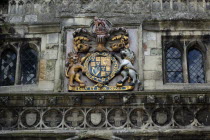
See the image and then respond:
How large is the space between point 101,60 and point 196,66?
239 centimetres

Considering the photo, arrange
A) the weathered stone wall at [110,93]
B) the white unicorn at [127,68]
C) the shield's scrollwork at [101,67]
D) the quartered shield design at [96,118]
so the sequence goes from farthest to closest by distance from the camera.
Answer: the shield's scrollwork at [101,67] < the white unicorn at [127,68] < the quartered shield design at [96,118] < the weathered stone wall at [110,93]

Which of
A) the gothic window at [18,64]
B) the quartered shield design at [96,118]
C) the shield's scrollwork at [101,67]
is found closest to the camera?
the quartered shield design at [96,118]

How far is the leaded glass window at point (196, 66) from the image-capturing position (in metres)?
11.1

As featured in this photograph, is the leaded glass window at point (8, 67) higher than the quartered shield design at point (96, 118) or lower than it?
higher

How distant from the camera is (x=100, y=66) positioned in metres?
10.9

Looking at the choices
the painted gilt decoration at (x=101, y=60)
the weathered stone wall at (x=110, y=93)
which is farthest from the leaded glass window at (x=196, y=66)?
the painted gilt decoration at (x=101, y=60)

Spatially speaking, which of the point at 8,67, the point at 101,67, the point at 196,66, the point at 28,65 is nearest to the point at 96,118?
the point at 101,67

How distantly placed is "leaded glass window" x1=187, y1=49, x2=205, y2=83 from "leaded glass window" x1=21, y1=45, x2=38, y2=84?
3892mm

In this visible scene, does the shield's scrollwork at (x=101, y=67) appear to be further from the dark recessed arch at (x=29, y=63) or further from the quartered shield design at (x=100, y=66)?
the dark recessed arch at (x=29, y=63)

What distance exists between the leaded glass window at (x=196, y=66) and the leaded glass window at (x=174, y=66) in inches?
9.8

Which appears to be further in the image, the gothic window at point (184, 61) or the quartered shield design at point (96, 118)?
the gothic window at point (184, 61)

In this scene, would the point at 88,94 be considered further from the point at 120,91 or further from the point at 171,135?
the point at 171,135

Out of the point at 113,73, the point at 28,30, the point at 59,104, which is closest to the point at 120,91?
the point at 113,73

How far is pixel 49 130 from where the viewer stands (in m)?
10.3
